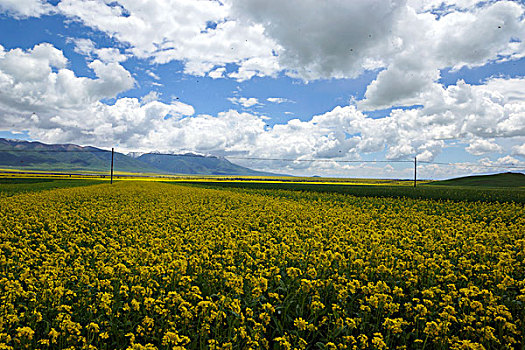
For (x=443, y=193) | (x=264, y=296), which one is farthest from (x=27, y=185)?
(x=443, y=193)

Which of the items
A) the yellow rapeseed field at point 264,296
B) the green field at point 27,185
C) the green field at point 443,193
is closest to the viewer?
the yellow rapeseed field at point 264,296

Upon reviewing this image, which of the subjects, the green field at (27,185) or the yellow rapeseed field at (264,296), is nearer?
the yellow rapeseed field at (264,296)

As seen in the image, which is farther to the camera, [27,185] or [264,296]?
[27,185]

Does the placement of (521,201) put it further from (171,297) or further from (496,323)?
(171,297)

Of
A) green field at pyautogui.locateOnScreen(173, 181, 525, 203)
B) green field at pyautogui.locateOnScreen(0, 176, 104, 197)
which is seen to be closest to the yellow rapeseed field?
green field at pyautogui.locateOnScreen(173, 181, 525, 203)

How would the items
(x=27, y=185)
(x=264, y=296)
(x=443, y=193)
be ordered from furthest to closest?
(x=27, y=185)
(x=443, y=193)
(x=264, y=296)

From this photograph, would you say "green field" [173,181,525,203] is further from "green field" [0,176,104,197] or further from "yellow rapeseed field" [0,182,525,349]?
"green field" [0,176,104,197]

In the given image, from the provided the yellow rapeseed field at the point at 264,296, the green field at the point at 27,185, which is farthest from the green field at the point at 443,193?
the green field at the point at 27,185

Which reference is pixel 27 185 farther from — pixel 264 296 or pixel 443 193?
pixel 443 193

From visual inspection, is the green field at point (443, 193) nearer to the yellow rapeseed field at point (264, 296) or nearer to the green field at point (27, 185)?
the yellow rapeseed field at point (264, 296)

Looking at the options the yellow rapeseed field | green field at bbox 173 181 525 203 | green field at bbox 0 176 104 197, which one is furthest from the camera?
green field at bbox 0 176 104 197

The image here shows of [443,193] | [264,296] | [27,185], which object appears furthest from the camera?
[27,185]

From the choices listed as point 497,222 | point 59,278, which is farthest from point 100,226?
point 497,222

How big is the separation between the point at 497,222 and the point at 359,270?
43.5ft
